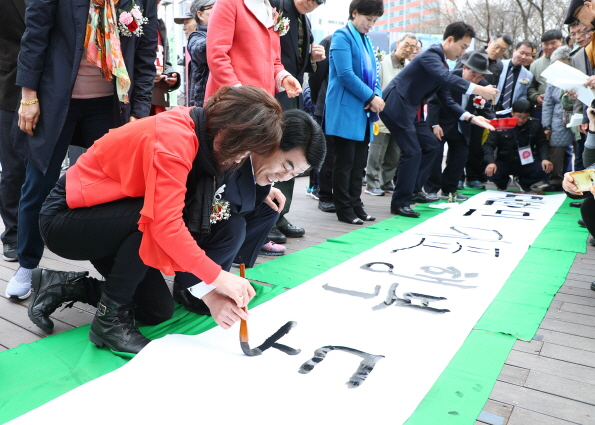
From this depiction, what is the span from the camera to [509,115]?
4973mm

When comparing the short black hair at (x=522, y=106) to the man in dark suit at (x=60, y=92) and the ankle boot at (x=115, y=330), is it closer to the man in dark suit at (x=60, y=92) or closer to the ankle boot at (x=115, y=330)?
the man in dark suit at (x=60, y=92)

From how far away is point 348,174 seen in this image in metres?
3.41

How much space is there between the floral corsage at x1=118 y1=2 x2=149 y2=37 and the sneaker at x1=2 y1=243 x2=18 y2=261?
116cm

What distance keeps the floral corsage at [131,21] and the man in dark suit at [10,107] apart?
0.53 metres

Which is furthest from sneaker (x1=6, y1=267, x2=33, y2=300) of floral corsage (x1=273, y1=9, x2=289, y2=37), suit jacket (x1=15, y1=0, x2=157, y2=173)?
floral corsage (x1=273, y1=9, x2=289, y2=37)

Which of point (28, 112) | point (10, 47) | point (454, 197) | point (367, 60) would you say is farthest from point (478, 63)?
point (28, 112)

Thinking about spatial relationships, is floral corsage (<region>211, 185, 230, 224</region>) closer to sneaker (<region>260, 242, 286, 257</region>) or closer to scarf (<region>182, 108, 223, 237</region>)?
scarf (<region>182, 108, 223, 237</region>)

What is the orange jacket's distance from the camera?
1255mm

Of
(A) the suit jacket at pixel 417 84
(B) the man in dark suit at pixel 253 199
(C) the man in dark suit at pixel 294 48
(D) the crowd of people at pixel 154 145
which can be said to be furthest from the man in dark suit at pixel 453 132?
(B) the man in dark suit at pixel 253 199

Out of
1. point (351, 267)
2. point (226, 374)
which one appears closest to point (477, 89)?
point (351, 267)

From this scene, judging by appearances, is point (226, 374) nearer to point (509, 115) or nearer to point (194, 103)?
point (194, 103)

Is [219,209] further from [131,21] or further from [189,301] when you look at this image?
[131,21]

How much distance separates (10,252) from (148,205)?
57.3 inches

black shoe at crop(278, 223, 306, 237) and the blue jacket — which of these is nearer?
black shoe at crop(278, 223, 306, 237)
